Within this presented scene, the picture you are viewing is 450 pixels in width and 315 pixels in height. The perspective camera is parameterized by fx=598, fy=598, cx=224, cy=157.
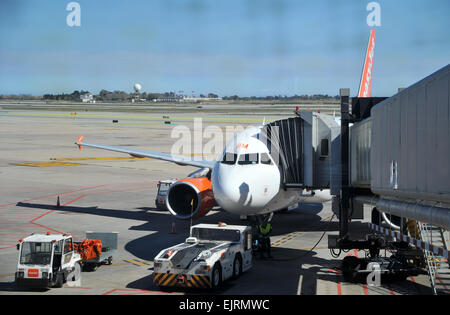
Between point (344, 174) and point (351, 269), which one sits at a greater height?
point (344, 174)

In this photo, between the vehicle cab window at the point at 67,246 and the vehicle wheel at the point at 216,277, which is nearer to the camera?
the vehicle wheel at the point at 216,277

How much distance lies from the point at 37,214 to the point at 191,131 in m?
72.9

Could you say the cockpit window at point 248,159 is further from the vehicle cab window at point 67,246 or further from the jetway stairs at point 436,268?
the vehicle cab window at point 67,246

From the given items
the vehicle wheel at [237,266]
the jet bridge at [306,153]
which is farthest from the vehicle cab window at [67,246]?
the jet bridge at [306,153]

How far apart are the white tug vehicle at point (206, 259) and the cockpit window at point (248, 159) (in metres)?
2.75

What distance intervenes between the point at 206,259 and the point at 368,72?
25.9 metres

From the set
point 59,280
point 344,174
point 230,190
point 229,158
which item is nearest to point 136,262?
point 59,280

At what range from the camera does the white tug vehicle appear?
745 inches

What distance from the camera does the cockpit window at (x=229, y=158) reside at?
24.1 m

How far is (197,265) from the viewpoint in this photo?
19.0 m

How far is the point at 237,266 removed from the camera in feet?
69.6

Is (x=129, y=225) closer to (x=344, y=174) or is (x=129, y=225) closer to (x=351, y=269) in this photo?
(x=344, y=174)
